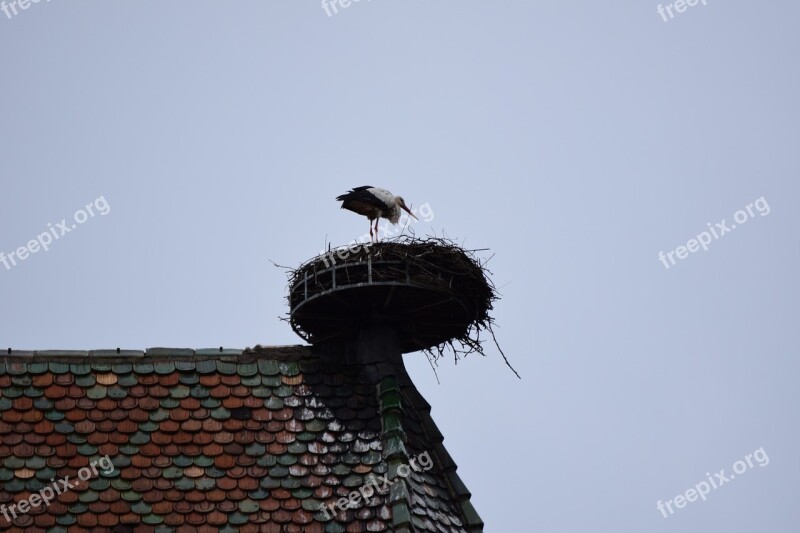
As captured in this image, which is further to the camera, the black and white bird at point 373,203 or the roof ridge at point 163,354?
the black and white bird at point 373,203

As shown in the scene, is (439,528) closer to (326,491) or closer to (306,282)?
(326,491)

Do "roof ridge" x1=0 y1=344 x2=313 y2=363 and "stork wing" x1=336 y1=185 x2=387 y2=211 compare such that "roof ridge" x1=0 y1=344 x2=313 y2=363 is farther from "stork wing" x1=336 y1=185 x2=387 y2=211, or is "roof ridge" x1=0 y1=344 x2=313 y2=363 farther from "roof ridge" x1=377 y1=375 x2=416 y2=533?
"stork wing" x1=336 y1=185 x2=387 y2=211

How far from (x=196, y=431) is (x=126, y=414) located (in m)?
0.71

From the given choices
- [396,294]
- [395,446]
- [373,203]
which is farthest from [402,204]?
[395,446]

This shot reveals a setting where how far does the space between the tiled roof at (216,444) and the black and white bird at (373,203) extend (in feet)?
10.2

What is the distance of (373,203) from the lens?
19016 mm

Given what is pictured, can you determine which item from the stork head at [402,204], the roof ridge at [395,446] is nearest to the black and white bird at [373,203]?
the stork head at [402,204]

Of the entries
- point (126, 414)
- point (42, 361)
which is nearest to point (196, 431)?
point (126, 414)

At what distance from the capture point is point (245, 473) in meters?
14.5

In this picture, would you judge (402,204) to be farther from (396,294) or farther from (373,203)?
(396,294)

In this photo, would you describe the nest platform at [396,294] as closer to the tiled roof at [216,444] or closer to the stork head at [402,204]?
the tiled roof at [216,444]

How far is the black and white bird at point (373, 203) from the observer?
61.9 feet

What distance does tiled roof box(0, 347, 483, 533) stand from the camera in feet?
46.0

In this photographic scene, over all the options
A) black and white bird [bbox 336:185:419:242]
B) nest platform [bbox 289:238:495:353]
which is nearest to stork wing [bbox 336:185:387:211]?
black and white bird [bbox 336:185:419:242]
